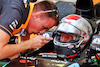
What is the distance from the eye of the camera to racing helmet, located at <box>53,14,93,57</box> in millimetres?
1213

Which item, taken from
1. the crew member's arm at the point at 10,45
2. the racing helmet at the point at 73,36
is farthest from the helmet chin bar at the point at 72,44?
the crew member's arm at the point at 10,45

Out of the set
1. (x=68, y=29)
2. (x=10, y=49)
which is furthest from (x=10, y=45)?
(x=68, y=29)

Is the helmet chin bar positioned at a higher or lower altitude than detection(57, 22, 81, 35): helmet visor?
lower

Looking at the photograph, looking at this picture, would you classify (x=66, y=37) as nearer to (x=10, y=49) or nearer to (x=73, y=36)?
(x=73, y=36)

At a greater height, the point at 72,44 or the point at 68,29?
the point at 68,29

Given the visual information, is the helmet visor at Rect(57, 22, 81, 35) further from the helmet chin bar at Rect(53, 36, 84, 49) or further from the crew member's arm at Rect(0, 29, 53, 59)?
the crew member's arm at Rect(0, 29, 53, 59)

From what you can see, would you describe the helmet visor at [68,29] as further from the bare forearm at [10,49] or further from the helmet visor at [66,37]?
the bare forearm at [10,49]

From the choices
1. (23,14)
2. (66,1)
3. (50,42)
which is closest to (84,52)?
(50,42)

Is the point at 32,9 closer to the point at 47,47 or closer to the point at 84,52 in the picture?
the point at 47,47

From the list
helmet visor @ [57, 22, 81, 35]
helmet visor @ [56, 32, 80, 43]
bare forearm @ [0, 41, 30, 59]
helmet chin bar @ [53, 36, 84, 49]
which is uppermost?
helmet visor @ [57, 22, 81, 35]

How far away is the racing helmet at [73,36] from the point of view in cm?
121

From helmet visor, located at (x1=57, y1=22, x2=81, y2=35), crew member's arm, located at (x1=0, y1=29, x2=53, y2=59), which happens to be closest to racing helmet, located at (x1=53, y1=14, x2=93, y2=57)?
helmet visor, located at (x1=57, y1=22, x2=81, y2=35)

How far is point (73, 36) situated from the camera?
4.19ft

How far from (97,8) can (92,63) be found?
27.7 inches
